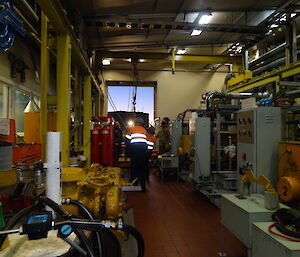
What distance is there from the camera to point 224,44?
292 inches

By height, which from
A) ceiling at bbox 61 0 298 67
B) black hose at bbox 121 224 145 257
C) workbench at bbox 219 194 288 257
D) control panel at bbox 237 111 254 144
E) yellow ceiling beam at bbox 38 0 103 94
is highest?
ceiling at bbox 61 0 298 67

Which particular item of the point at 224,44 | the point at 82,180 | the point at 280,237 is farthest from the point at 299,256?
the point at 224,44

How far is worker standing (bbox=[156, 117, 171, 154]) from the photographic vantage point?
777 centimetres

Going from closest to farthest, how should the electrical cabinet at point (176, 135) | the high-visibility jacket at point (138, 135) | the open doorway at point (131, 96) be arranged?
the high-visibility jacket at point (138, 135) → the electrical cabinet at point (176, 135) → the open doorway at point (131, 96)

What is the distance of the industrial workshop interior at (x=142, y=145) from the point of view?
4.40ft

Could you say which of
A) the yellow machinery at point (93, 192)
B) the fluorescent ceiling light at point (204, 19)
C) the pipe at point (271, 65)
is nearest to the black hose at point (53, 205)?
the yellow machinery at point (93, 192)

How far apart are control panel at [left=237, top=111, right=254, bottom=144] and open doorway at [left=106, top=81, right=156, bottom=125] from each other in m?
7.38

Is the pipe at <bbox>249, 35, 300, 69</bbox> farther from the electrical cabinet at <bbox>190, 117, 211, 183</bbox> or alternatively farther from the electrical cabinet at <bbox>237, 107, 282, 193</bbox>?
the electrical cabinet at <bbox>237, 107, 282, 193</bbox>

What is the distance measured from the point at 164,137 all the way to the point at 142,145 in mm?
2734

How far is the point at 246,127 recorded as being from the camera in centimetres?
316

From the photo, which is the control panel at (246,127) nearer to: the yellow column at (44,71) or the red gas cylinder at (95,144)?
the yellow column at (44,71)

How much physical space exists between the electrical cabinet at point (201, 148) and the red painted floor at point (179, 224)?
50 cm

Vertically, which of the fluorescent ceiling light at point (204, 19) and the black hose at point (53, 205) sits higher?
the fluorescent ceiling light at point (204, 19)

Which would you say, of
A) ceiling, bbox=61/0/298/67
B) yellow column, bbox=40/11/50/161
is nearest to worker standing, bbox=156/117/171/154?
ceiling, bbox=61/0/298/67
